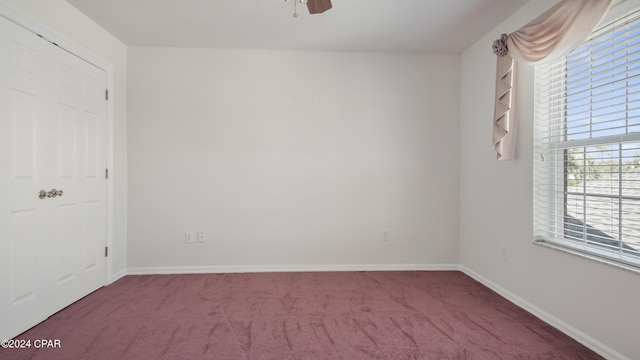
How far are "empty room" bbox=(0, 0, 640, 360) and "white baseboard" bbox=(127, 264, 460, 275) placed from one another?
26mm

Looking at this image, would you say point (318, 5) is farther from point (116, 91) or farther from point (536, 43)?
point (116, 91)

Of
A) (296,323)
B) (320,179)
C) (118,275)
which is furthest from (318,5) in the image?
(118,275)

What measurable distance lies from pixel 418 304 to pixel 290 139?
2.21 metres

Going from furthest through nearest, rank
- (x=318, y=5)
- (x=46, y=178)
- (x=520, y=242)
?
(x=520, y=242) < (x=46, y=178) < (x=318, y=5)

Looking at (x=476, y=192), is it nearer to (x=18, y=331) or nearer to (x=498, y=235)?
(x=498, y=235)

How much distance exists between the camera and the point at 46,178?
2260 millimetres

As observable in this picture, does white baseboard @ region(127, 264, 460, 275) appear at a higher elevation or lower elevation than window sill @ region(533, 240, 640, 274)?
lower

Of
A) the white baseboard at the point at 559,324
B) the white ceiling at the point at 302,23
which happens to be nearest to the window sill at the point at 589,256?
the white baseboard at the point at 559,324

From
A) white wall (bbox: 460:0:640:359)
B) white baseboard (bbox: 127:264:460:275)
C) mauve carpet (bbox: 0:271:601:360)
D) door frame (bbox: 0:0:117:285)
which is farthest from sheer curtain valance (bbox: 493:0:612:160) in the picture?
door frame (bbox: 0:0:117:285)

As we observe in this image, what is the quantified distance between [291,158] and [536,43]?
98.1 inches

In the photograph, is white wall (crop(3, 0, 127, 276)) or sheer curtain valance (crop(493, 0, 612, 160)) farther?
white wall (crop(3, 0, 127, 276))

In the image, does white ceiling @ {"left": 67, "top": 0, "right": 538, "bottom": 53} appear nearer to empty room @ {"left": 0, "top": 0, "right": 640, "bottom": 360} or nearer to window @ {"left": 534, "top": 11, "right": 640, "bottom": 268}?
empty room @ {"left": 0, "top": 0, "right": 640, "bottom": 360}

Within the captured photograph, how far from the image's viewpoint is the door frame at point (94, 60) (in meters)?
2.03

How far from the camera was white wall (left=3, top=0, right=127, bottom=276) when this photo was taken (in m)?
2.58
